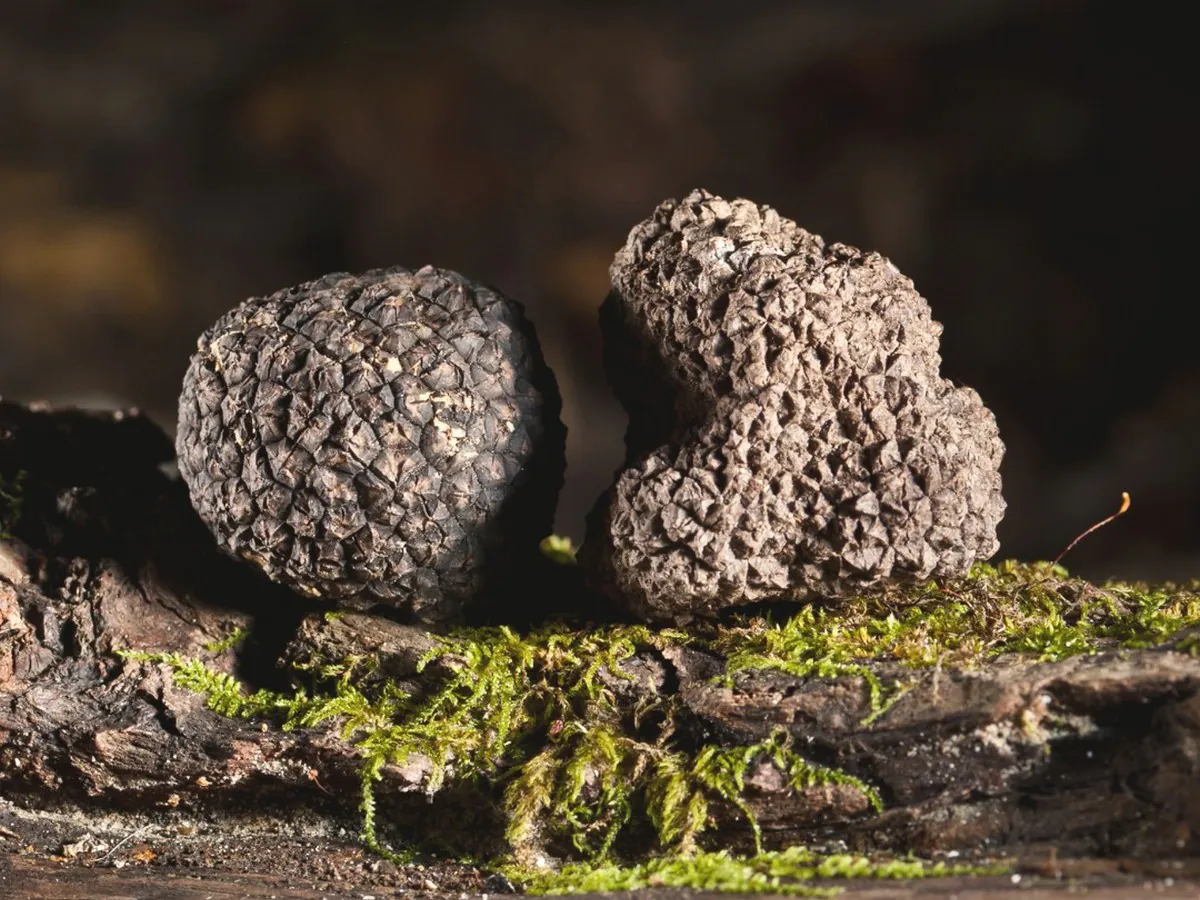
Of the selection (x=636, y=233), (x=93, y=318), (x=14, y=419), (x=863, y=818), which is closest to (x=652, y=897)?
(x=863, y=818)

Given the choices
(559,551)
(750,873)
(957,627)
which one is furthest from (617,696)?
(559,551)

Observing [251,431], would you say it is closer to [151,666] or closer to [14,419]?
[151,666]

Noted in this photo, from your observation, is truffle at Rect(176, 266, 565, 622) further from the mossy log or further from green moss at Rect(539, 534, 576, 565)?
green moss at Rect(539, 534, 576, 565)

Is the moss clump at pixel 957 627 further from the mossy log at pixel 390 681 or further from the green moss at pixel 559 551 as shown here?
the green moss at pixel 559 551

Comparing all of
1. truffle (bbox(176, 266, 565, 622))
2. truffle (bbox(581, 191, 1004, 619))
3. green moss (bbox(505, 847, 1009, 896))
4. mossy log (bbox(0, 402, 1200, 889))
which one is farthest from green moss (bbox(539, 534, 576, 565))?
green moss (bbox(505, 847, 1009, 896))

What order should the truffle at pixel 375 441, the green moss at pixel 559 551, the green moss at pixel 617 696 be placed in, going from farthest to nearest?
the green moss at pixel 559 551 → the truffle at pixel 375 441 → the green moss at pixel 617 696

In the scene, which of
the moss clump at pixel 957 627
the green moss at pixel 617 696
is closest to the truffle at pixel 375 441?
the green moss at pixel 617 696

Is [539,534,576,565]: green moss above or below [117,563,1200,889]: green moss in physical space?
above
